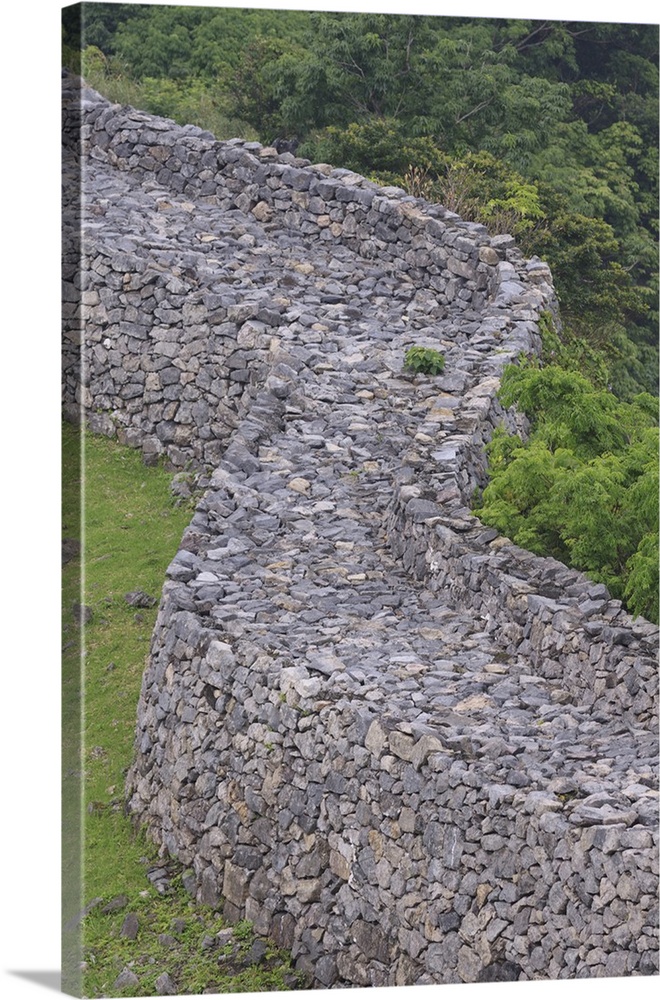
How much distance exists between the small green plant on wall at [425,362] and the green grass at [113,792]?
9.19 ft

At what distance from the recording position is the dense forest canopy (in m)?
10.6

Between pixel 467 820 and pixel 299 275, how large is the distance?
807cm

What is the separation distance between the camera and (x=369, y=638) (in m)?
10.6

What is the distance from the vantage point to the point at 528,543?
11.1 m

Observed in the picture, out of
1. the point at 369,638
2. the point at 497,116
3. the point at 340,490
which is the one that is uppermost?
the point at 497,116

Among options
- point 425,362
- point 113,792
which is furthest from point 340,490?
point 113,792

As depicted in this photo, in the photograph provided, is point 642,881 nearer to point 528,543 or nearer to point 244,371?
point 528,543

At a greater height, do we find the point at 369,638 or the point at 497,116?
the point at 497,116

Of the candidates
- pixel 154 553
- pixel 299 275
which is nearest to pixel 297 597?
pixel 154 553

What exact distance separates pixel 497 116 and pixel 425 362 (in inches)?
93.9

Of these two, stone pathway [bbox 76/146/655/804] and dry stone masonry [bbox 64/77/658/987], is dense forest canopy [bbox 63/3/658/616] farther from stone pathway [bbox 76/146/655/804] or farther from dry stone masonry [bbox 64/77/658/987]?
stone pathway [bbox 76/146/655/804]

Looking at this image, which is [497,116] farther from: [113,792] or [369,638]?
[113,792]

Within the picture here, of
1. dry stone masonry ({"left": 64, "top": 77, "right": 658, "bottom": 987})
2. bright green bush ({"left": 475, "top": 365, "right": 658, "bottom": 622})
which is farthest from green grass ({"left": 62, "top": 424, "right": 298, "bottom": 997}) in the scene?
bright green bush ({"left": 475, "top": 365, "right": 658, "bottom": 622})

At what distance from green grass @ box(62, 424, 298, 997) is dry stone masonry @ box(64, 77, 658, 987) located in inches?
8.1
